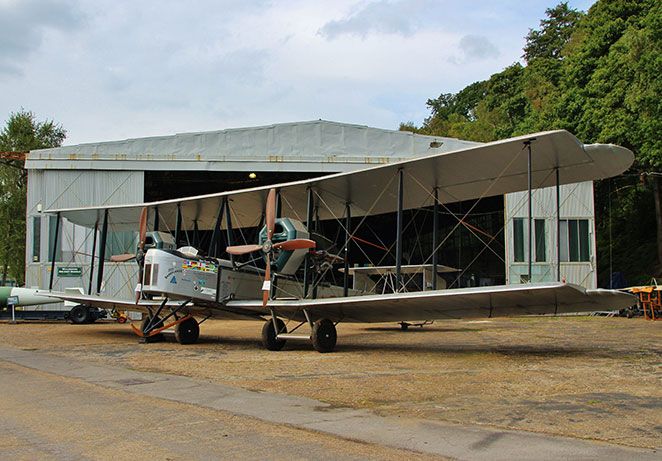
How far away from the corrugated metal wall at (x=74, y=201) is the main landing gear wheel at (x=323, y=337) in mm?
16555

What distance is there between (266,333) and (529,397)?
25.0ft

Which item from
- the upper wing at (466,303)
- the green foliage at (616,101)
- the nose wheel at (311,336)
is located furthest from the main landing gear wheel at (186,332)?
the green foliage at (616,101)

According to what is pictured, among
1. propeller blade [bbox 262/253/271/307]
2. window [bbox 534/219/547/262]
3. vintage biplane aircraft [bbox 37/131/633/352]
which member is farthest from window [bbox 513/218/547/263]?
propeller blade [bbox 262/253/271/307]

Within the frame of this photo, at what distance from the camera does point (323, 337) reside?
13.4 metres

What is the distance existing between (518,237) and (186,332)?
18451 mm

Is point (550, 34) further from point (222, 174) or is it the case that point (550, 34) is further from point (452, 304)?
point (452, 304)

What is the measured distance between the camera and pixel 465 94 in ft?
303

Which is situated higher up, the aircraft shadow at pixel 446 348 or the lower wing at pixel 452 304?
the lower wing at pixel 452 304

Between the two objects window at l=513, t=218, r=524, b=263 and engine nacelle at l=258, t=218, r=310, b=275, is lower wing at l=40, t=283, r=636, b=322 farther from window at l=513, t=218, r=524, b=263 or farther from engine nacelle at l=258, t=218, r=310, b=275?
window at l=513, t=218, r=524, b=263

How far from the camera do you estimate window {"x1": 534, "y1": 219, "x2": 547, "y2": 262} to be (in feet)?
95.7

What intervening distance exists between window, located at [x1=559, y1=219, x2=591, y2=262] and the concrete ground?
12427 millimetres

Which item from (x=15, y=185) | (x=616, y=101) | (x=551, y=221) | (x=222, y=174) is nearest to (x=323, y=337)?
(x=222, y=174)

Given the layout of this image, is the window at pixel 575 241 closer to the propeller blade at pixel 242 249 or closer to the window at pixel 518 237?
the window at pixel 518 237

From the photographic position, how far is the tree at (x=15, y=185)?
50.3m
